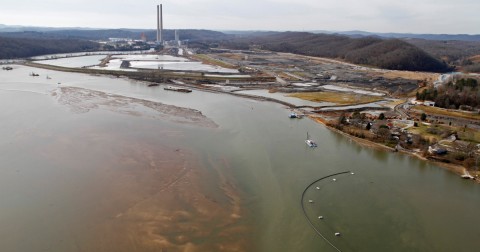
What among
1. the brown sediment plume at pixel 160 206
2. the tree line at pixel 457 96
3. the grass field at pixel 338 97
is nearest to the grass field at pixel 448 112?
the tree line at pixel 457 96

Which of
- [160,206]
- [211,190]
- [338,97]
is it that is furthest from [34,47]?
[160,206]

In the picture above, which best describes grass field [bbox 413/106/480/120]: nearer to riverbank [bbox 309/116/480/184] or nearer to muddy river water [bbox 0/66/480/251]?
riverbank [bbox 309/116/480/184]

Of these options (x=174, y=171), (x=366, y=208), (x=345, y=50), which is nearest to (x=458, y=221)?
(x=366, y=208)

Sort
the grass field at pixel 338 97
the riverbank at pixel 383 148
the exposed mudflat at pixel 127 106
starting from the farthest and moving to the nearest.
A: the grass field at pixel 338 97 → the exposed mudflat at pixel 127 106 → the riverbank at pixel 383 148

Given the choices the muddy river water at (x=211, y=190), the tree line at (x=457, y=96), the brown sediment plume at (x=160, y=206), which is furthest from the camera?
the tree line at (x=457, y=96)

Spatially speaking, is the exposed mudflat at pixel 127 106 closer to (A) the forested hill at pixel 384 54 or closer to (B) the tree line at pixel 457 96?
(B) the tree line at pixel 457 96
